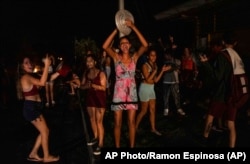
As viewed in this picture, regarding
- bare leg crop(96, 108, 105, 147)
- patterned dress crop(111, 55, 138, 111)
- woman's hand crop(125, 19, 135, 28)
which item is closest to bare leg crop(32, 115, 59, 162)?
bare leg crop(96, 108, 105, 147)

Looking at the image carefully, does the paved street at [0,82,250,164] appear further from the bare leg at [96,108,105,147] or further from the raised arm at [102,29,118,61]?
the raised arm at [102,29,118,61]

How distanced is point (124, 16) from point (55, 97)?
297 inches

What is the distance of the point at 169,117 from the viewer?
895cm

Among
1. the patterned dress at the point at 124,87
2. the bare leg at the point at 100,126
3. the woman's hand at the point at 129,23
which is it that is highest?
the woman's hand at the point at 129,23

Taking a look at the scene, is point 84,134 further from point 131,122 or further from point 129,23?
point 129,23

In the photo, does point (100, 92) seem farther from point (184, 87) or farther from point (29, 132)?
point (184, 87)

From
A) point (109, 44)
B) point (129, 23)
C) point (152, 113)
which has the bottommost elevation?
point (152, 113)

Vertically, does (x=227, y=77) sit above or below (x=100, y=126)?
above

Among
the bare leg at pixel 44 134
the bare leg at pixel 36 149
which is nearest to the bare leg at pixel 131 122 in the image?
the bare leg at pixel 44 134

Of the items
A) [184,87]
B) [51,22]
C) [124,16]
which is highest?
[51,22]

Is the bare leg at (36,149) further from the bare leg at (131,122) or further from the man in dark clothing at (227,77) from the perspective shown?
the man in dark clothing at (227,77)

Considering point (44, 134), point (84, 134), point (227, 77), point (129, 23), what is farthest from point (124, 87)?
point (84, 134)

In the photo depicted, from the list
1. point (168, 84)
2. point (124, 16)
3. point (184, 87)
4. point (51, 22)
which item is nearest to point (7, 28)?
point (51, 22)

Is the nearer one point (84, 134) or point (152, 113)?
point (152, 113)
